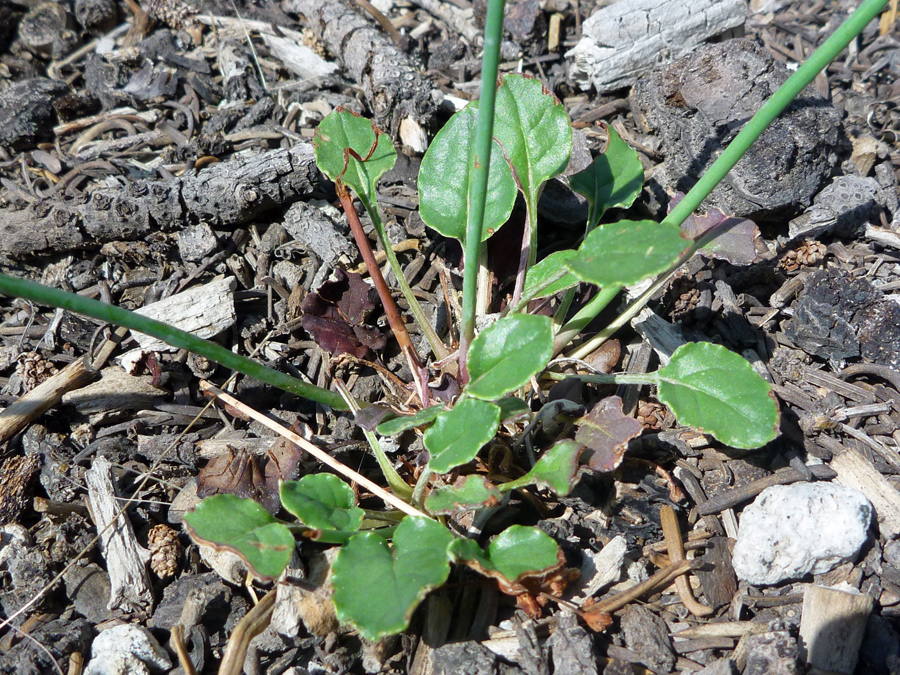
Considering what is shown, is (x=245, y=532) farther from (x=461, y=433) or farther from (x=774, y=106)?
(x=774, y=106)

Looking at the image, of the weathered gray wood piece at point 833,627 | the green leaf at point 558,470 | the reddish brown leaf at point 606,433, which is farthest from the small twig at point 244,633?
the weathered gray wood piece at point 833,627

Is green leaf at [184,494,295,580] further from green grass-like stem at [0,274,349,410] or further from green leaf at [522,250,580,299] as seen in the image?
green leaf at [522,250,580,299]

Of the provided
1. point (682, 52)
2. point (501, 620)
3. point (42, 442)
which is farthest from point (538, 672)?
point (682, 52)

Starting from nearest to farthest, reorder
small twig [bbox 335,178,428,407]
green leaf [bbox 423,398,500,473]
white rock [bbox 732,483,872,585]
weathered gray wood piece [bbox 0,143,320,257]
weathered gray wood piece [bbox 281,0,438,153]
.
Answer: green leaf [bbox 423,398,500,473], white rock [bbox 732,483,872,585], small twig [bbox 335,178,428,407], weathered gray wood piece [bbox 0,143,320,257], weathered gray wood piece [bbox 281,0,438,153]

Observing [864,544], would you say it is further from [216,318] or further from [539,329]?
[216,318]

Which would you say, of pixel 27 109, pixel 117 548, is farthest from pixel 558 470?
pixel 27 109

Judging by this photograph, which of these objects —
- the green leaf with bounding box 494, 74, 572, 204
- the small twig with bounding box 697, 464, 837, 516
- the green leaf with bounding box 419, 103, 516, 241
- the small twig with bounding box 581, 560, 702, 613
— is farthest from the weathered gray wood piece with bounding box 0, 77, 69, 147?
the small twig with bounding box 697, 464, 837, 516
